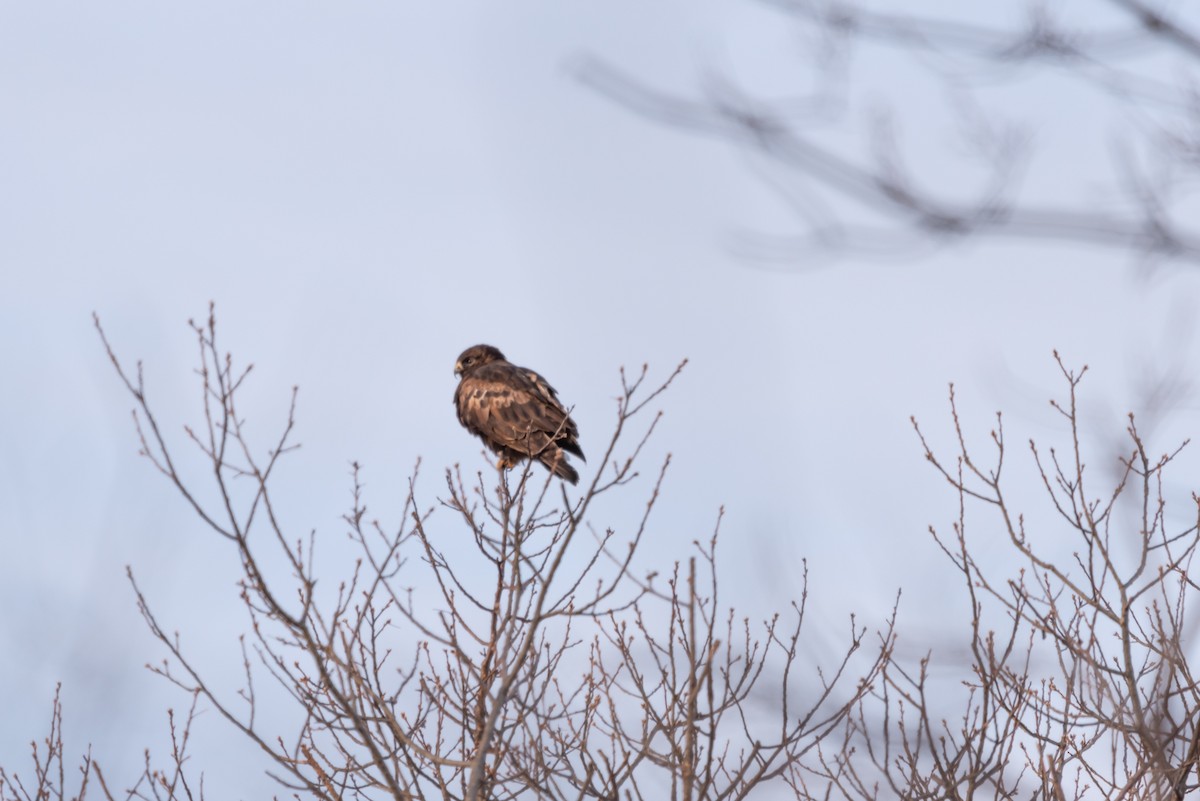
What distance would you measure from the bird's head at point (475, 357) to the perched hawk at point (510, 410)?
0.98 m

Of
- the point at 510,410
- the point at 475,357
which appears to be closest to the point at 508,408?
the point at 510,410

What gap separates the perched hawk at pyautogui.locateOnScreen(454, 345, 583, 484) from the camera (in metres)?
12.1

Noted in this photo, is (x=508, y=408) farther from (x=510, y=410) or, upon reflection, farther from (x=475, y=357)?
(x=475, y=357)

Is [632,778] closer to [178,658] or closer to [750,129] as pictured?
[178,658]

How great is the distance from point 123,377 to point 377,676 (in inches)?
97.2

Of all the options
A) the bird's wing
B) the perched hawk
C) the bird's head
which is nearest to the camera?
the perched hawk

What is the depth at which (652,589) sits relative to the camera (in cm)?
626

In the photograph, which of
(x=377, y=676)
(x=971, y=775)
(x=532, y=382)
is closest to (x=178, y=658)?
(x=377, y=676)

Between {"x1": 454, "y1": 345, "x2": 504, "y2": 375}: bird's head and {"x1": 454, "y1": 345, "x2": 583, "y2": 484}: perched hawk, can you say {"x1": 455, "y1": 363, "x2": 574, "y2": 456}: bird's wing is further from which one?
{"x1": 454, "y1": 345, "x2": 504, "y2": 375}: bird's head

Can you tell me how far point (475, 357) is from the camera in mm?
15086

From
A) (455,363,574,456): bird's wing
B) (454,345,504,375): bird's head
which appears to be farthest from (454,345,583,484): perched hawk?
(454,345,504,375): bird's head

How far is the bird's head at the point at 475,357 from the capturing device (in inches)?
588

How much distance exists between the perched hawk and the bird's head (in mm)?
980

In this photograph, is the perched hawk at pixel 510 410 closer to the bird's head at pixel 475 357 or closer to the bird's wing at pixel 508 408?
the bird's wing at pixel 508 408
